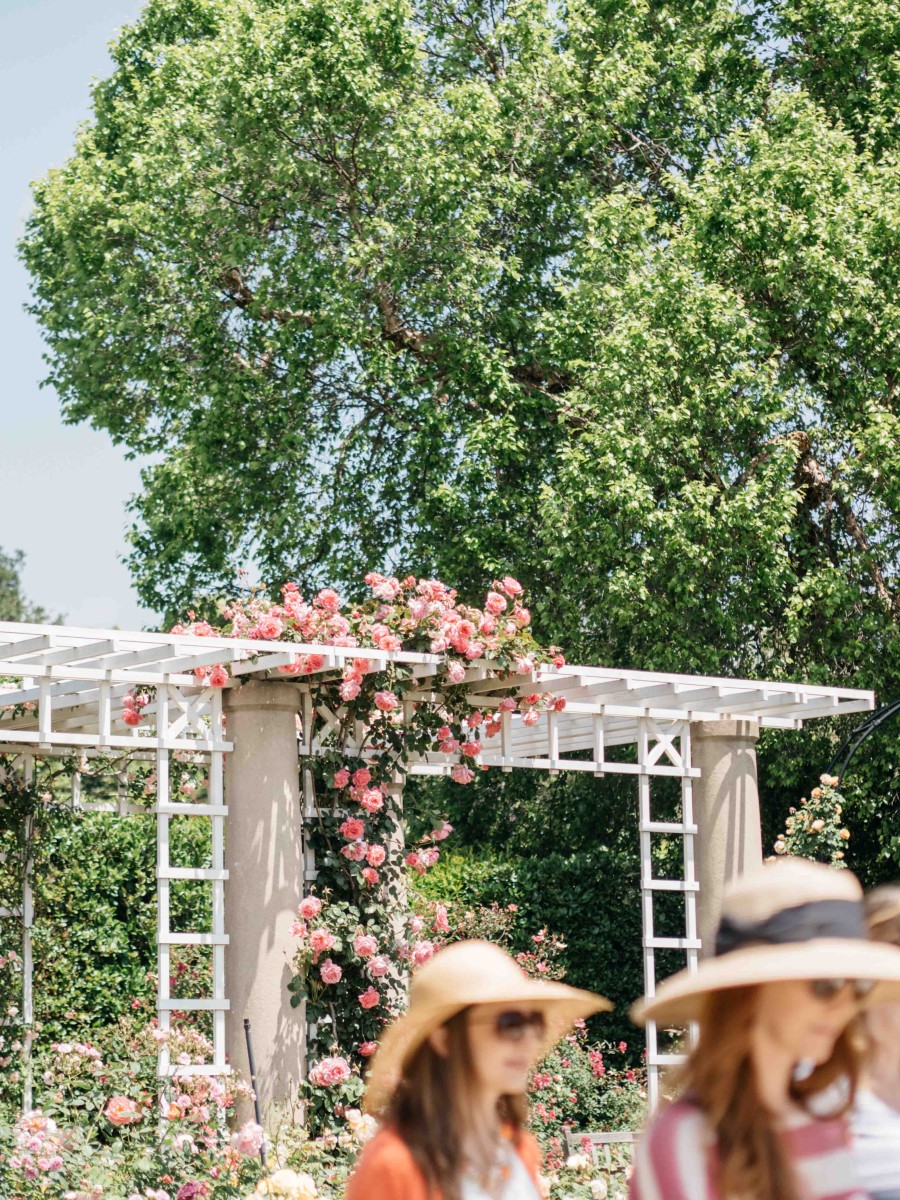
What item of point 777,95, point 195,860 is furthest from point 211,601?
point 777,95

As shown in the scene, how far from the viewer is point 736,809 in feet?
36.3

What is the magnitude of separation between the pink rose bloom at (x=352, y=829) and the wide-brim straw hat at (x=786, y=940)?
6.62 meters

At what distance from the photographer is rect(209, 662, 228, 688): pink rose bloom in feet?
27.8

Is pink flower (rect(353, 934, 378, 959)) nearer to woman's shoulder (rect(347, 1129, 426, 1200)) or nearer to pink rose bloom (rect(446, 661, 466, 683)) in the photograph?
pink rose bloom (rect(446, 661, 466, 683))

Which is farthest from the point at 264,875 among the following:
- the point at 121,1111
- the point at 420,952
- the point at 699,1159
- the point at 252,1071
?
the point at 699,1159

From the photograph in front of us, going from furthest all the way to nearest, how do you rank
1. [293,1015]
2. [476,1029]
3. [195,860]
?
[195,860]
[293,1015]
[476,1029]

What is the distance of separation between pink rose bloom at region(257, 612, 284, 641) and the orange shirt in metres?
6.23

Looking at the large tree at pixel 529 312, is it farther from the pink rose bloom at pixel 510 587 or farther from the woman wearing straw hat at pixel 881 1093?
the woman wearing straw hat at pixel 881 1093

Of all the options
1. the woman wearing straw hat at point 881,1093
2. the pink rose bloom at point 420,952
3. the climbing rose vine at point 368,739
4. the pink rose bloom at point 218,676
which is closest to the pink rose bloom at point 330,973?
the climbing rose vine at point 368,739

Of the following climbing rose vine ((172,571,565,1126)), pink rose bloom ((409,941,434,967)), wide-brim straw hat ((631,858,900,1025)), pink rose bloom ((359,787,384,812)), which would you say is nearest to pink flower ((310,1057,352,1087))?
climbing rose vine ((172,571,565,1126))

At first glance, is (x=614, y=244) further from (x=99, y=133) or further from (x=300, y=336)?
(x=99, y=133)

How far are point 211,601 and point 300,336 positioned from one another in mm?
2985

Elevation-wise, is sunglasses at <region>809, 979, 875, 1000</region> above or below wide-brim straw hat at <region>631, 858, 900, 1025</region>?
below

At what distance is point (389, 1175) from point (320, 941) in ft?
20.3
